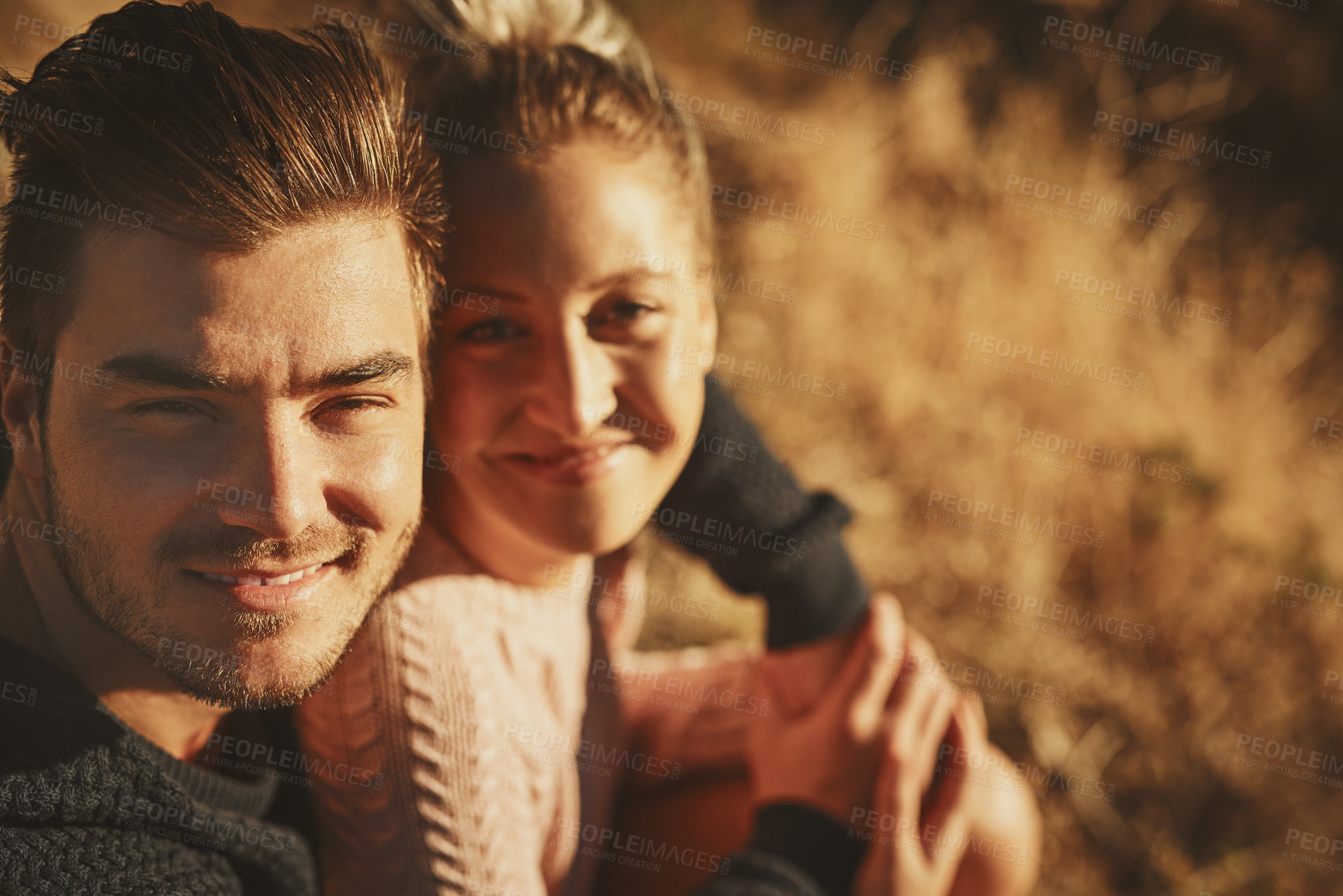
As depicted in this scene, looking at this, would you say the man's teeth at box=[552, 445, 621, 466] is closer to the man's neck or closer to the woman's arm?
the woman's arm

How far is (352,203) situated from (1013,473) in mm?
3244

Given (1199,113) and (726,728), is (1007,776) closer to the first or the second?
(726,728)

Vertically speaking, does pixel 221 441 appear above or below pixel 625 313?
below

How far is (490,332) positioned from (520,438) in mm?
181

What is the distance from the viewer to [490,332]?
62.2 inches

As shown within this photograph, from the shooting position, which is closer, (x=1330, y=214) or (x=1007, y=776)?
(x=1007, y=776)

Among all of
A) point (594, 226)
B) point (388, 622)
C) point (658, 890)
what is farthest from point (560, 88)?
point (658, 890)

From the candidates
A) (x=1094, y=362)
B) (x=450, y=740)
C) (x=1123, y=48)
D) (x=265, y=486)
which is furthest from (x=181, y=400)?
(x=1123, y=48)

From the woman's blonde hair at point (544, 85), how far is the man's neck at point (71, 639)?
845 millimetres

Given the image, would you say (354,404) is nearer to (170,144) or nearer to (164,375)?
(164,375)

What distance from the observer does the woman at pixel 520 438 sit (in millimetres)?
1511

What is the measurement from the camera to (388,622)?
1.51 m

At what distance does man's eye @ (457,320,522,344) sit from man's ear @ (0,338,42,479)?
23.6 inches

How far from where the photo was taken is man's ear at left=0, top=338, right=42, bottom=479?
1.32 m
